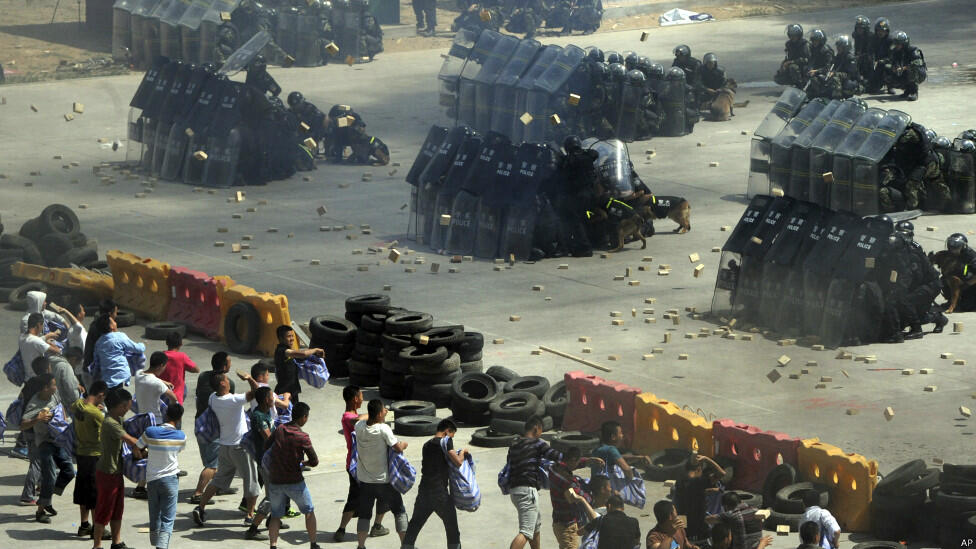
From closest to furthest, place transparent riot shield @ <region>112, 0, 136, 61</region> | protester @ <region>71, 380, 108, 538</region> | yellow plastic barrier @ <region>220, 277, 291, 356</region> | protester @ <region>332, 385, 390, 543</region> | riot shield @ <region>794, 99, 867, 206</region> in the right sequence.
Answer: protester @ <region>71, 380, 108, 538</region>
protester @ <region>332, 385, 390, 543</region>
yellow plastic barrier @ <region>220, 277, 291, 356</region>
riot shield @ <region>794, 99, 867, 206</region>
transparent riot shield @ <region>112, 0, 136, 61</region>

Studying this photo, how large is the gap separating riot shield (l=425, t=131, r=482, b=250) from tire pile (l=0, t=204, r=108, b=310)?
530 centimetres

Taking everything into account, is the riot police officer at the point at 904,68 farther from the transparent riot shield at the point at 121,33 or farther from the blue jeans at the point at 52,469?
the blue jeans at the point at 52,469

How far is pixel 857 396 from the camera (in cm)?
1788

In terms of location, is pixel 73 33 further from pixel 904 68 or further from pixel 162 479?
pixel 162 479

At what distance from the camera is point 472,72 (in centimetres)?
3638

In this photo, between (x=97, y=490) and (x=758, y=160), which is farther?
(x=758, y=160)

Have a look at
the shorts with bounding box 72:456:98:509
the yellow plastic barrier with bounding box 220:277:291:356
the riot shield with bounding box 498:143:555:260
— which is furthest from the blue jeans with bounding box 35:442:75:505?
the riot shield with bounding box 498:143:555:260

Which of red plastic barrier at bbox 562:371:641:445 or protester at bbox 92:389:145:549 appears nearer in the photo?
protester at bbox 92:389:145:549

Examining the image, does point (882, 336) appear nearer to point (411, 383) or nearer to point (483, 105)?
point (411, 383)

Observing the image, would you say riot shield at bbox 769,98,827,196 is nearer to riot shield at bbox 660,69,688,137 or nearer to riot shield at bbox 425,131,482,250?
riot shield at bbox 660,69,688,137

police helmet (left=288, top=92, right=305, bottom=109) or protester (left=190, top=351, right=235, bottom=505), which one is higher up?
police helmet (left=288, top=92, right=305, bottom=109)

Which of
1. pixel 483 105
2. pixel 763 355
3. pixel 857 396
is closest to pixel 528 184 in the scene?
pixel 763 355

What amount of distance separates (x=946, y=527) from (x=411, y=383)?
21.6ft

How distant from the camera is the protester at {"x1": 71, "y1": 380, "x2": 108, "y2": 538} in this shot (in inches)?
528
